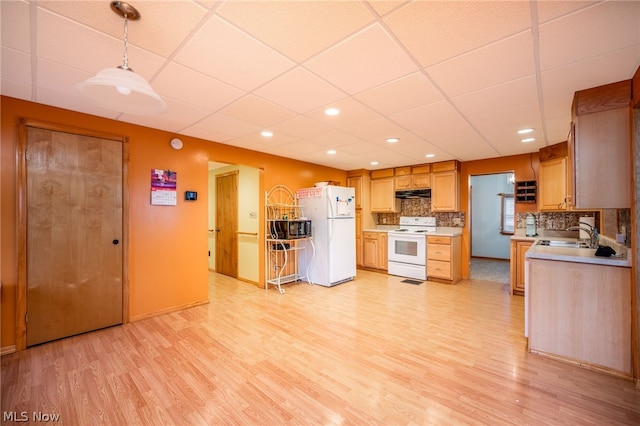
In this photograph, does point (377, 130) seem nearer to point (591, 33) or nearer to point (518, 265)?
point (591, 33)

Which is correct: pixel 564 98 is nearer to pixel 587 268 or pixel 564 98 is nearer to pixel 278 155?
pixel 587 268

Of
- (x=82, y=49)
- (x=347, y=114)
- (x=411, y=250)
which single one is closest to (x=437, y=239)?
(x=411, y=250)

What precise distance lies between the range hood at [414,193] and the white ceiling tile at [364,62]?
3.99 m

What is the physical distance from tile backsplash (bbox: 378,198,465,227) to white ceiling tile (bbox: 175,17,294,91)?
15.7 ft

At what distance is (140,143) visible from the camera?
127 inches

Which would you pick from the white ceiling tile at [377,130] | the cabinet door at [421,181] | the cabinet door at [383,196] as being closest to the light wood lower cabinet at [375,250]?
the cabinet door at [383,196]

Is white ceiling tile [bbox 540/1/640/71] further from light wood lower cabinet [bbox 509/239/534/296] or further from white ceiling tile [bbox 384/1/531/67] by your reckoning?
light wood lower cabinet [bbox 509/239/534/296]

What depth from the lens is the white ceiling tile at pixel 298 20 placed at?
1345 mm

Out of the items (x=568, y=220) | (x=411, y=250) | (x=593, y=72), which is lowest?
(x=411, y=250)

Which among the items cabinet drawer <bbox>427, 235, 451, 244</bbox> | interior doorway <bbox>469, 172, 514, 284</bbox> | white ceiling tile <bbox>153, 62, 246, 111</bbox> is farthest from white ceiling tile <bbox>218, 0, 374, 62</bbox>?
interior doorway <bbox>469, 172, 514, 284</bbox>

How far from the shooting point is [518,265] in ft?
14.0

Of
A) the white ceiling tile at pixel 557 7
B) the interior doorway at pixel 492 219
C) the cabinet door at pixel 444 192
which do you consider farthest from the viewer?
the interior doorway at pixel 492 219

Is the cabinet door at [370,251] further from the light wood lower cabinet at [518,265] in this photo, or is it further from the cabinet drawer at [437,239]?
the light wood lower cabinet at [518,265]

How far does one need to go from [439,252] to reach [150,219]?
15.4ft
